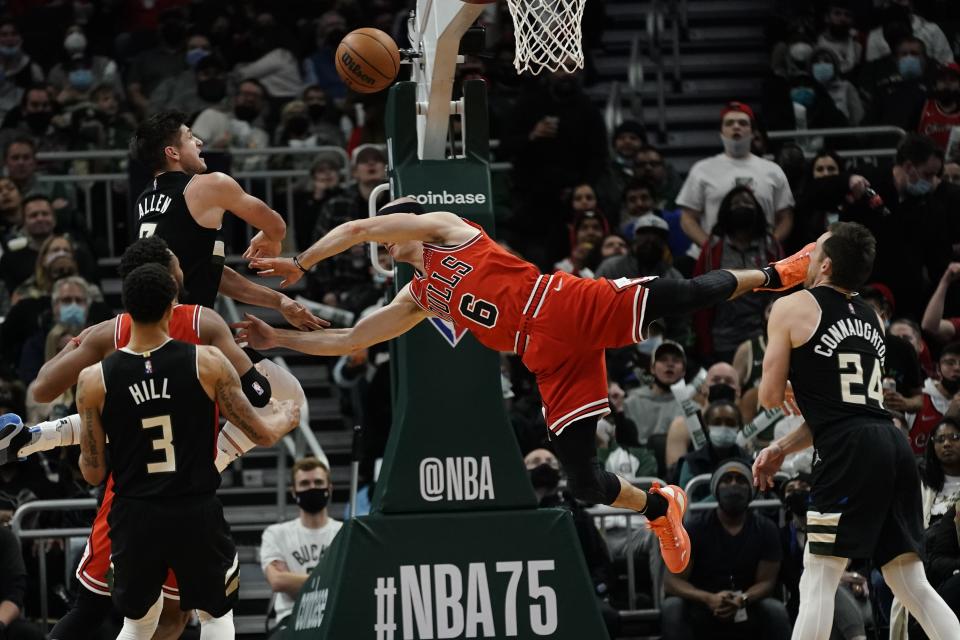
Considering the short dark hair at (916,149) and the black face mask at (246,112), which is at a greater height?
the black face mask at (246,112)

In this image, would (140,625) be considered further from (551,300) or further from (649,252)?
(649,252)

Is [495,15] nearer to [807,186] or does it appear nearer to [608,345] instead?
[807,186]

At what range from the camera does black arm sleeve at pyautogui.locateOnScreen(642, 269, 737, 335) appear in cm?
862

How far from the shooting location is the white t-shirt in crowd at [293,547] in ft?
37.3

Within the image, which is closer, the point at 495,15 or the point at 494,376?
the point at 494,376

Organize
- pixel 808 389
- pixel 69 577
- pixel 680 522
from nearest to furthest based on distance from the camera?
1. pixel 808 389
2. pixel 680 522
3. pixel 69 577

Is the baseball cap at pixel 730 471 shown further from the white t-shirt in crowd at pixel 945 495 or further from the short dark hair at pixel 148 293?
the short dark hair at pixel 148 293

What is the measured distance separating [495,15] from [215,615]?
11022 mm

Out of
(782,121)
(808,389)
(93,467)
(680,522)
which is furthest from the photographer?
(782,121)

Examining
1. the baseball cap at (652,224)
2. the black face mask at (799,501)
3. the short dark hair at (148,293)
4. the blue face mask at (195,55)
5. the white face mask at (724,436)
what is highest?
the blue face mask at (195,55)

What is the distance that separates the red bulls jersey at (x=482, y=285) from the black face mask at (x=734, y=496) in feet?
9.75

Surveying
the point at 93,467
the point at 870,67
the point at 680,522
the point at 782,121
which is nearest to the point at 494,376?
the point at 680,522

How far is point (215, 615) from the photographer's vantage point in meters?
8.02

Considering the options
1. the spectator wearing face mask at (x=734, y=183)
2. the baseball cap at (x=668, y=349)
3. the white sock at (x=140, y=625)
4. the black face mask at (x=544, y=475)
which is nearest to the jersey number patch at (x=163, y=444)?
the white sock at (x=140, y=625)
